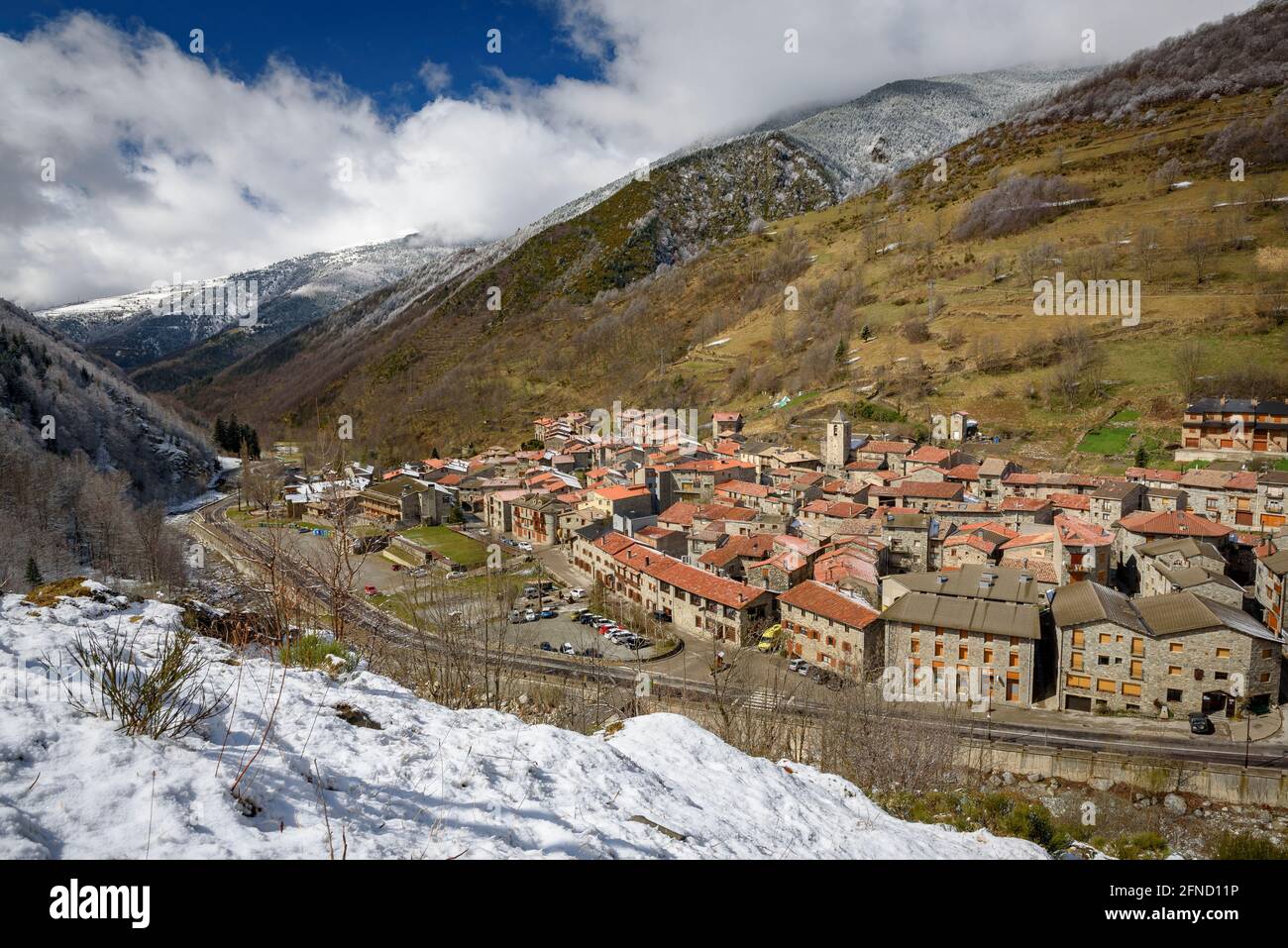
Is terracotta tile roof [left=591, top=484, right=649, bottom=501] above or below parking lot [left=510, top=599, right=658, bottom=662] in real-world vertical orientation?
above

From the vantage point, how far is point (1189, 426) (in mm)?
37031

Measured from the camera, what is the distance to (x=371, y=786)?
317cm

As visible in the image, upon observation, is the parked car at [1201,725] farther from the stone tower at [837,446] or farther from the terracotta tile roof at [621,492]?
the terracotta tile roof at [621,492]

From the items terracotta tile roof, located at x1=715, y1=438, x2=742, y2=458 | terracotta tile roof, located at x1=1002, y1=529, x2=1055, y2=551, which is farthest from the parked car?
terracotta tile roof, located at x1=715, y1=438, x2=742, y2=458

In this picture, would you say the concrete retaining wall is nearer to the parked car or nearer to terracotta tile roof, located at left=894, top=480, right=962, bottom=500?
the parked car

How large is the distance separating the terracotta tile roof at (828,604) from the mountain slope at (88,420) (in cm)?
4473

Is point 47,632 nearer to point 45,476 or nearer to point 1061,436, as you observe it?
point 45,476

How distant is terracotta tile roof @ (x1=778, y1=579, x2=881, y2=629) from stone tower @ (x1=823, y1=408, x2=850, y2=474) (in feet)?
58.5

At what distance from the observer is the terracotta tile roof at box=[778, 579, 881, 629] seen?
907 inches

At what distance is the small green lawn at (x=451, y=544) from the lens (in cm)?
3844

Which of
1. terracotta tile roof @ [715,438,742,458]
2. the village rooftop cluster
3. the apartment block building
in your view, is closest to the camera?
the apartment block building
